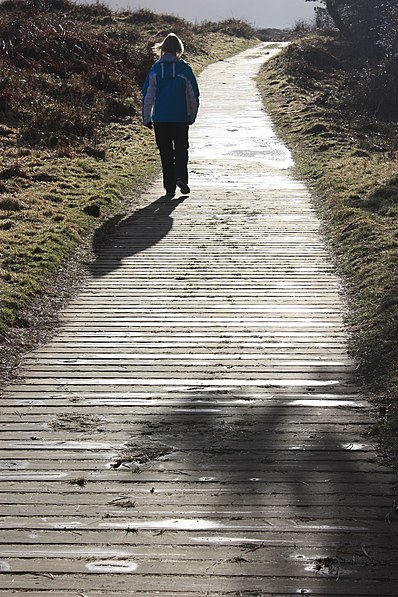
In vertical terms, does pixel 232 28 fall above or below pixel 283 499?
above

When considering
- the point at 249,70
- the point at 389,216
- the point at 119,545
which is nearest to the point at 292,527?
the point at 119,545

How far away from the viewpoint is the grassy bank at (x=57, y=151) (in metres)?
8.78

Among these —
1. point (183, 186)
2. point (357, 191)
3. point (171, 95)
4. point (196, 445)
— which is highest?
point (171, 95)

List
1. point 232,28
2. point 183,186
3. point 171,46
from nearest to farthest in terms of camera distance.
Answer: point 171,46 → point 183,186 → point 232,28

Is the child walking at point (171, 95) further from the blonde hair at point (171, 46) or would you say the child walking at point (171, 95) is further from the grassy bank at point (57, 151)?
the grassy bank at point (57, 151)

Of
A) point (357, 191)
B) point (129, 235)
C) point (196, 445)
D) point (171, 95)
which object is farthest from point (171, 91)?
point (196, 445)

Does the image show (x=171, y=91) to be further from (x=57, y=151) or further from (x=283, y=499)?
(x=283, y=499)

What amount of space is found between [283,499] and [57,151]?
1181 centimetres

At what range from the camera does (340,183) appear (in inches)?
530

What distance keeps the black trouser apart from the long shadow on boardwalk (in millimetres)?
7183

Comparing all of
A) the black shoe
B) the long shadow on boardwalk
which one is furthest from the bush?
the long shadow on boardwalk

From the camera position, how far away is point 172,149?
12812 millimetres

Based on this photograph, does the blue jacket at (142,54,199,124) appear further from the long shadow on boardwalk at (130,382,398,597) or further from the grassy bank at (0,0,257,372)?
the long shadow on boardwalk at (130,382,398,597)

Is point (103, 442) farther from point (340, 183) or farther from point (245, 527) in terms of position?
point (340, 183)
